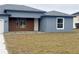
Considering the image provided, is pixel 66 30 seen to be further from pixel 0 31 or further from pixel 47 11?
pixel 0 31

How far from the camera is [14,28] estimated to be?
80.3ft

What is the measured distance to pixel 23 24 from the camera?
2500cm

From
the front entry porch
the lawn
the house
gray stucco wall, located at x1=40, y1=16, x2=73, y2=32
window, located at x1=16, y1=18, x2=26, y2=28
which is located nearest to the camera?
the lawn

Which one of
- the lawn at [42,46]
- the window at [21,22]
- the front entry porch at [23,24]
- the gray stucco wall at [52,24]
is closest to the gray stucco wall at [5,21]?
the front entry porch at [23,24]

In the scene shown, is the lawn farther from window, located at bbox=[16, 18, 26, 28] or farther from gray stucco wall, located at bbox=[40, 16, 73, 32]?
window, located at bbox=[16, 18, 26, 28]

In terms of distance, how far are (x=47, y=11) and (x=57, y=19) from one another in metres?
2.66

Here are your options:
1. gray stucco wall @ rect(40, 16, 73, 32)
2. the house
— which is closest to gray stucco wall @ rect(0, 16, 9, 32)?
the house

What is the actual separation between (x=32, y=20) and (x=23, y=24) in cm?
142

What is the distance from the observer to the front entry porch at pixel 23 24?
80.2 feet

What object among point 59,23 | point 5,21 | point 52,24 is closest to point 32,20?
point 52,24

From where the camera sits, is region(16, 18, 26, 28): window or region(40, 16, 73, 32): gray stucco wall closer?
region(40, 16, 73, 32): gray stucco wall

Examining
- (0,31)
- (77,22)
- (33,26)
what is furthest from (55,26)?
(77,22)

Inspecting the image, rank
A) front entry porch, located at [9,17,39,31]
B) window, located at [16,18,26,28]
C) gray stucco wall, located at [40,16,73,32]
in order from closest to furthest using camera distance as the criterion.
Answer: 1. gray stucco wall, located at [40,16,73,32]
2. front entry porch, located at [9,17,39,31]
3. window, located at [16,18,26,28]

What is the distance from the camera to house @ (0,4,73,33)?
78.5 feet
